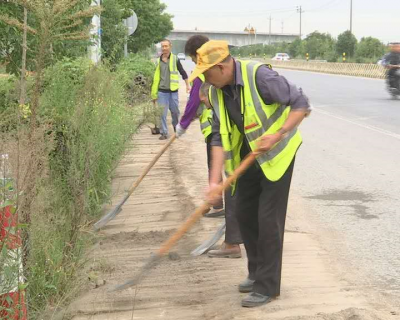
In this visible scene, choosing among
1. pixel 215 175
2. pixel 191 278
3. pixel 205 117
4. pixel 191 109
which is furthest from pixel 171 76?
pixel 215 175

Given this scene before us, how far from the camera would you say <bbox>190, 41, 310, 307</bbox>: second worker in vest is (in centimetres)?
414

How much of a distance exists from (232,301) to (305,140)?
822 cm

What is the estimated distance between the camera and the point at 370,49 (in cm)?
6531

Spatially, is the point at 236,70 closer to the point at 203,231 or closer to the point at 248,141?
the point at 248,141

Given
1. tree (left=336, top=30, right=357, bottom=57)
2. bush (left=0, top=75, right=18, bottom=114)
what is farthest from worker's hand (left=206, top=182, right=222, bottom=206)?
tree (left=336, top=30, right=357, bottom=57)

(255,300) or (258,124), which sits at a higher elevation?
(258,124)

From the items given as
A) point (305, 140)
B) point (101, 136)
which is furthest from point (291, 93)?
point (305, 140)

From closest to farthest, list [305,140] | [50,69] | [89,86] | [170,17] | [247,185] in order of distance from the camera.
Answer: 1. [247,185]
2. [89,86]
3. [50,69]
4. [305,140]
5. [170,17]

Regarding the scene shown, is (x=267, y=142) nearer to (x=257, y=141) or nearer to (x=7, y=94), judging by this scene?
(x=257, y=141)

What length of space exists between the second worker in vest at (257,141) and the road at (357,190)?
31.9 inches

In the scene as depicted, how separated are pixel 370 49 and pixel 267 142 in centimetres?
6386

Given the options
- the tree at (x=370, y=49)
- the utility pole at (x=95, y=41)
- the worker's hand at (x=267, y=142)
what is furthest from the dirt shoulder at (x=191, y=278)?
the tree at (x=370, y=49)

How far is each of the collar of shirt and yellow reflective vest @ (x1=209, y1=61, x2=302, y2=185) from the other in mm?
23

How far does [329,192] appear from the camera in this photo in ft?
26.6
